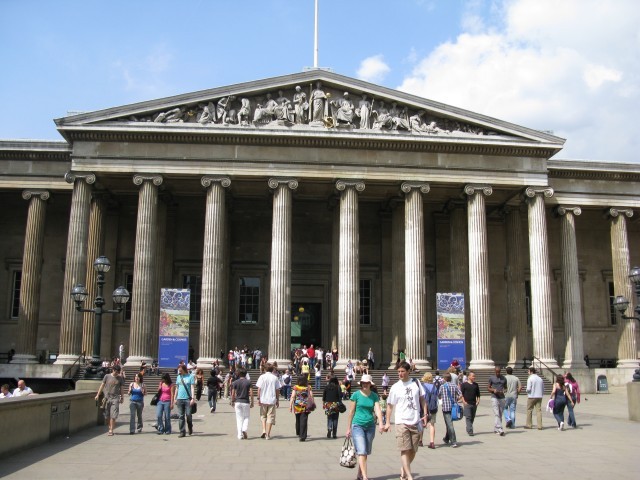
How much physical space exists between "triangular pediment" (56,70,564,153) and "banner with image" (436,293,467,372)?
27.0 feet

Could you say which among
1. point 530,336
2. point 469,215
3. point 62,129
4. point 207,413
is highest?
point 62,129

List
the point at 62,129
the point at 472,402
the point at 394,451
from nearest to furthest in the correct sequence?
the point at 394,451 → the point at 472,402 → the point at 62,129

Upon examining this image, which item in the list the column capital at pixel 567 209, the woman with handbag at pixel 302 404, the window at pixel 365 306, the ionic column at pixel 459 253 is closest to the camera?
the woman with handbag at pixel 302 404

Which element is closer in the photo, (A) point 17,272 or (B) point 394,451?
(B) point 394,451

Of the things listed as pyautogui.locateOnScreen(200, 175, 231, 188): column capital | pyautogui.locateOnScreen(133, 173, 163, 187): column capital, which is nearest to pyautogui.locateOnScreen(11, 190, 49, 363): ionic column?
pyautogui.locateOnScreen(133, 173, 163, 187): column capital

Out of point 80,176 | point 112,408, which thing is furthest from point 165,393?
point 80,176

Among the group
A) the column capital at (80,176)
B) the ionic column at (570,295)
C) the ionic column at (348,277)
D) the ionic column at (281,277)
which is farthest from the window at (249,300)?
the ionic column at (570,295)

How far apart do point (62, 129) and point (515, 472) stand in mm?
28529

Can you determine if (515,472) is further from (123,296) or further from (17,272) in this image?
(17,272)

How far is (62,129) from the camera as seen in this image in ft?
110

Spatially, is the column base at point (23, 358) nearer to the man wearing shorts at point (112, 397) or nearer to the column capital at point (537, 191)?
the man wearing shorts at point (112, 397)

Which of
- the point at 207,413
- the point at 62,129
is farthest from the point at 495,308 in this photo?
the point at 62,129

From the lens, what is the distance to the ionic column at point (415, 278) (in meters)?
33.6

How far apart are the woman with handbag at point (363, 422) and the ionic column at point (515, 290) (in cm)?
2723
